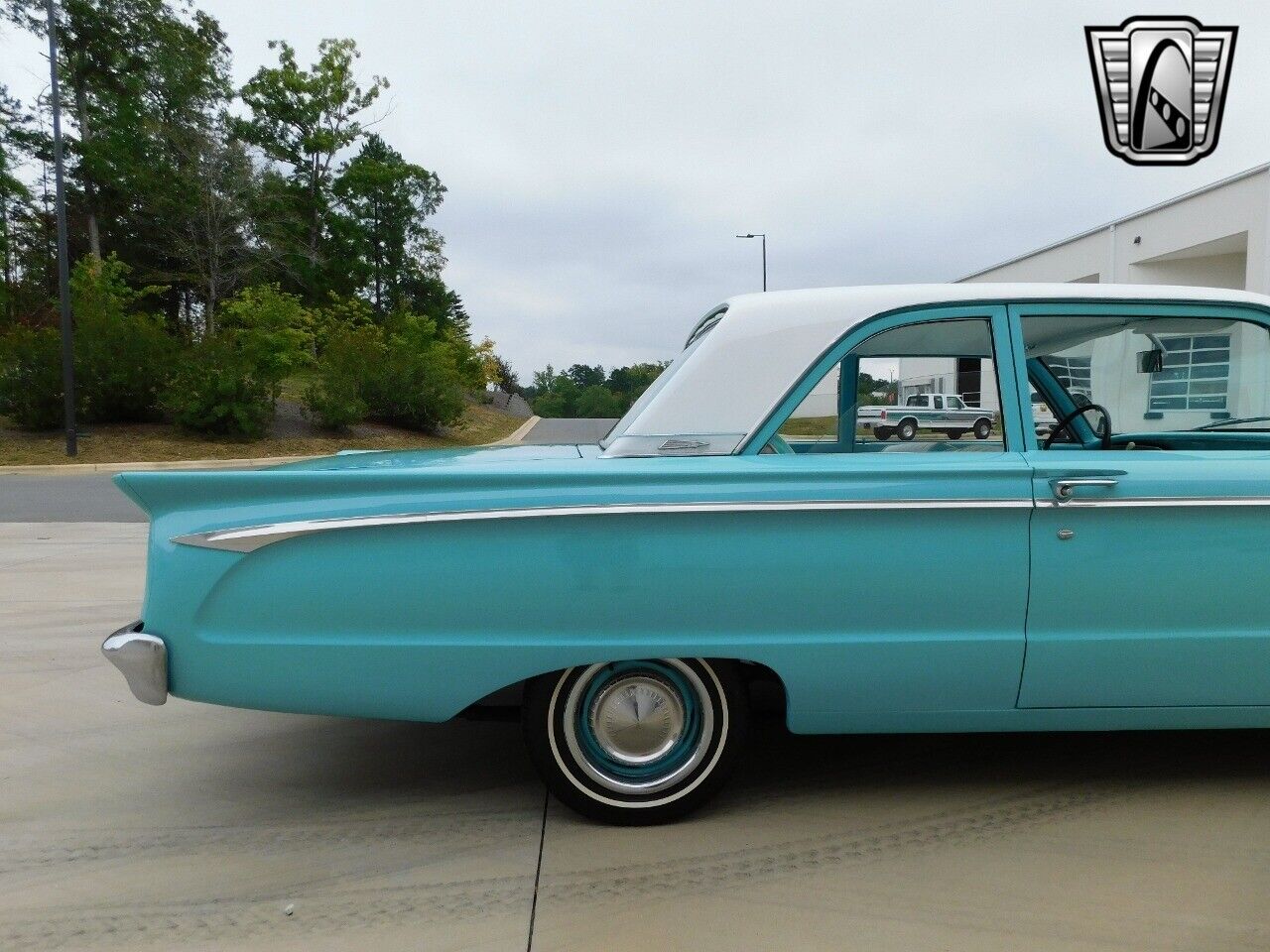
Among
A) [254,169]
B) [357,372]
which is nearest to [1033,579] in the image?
[357,372]

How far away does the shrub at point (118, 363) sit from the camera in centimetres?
2094

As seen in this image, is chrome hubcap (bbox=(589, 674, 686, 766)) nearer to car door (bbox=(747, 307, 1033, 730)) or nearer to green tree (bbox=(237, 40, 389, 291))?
car door (bbox=(747, 307, 1033, 730))

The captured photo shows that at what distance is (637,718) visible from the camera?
9.07 feet

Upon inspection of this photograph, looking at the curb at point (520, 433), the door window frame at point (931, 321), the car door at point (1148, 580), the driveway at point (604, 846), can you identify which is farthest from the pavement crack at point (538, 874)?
the curb at point (520, 433)

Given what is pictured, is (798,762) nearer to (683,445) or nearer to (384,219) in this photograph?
(683,445)

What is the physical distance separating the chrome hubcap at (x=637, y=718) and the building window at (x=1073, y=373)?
5.83 feet

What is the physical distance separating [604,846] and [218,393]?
69.6 ft

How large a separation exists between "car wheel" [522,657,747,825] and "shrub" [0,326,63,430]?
21.6m

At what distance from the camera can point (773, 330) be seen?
290 cm

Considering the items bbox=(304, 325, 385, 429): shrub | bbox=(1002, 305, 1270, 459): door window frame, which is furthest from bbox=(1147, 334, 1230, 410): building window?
bbox=(304, 325, 385, 429): shrub

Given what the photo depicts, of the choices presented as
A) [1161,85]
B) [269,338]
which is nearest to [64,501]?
[269,338]

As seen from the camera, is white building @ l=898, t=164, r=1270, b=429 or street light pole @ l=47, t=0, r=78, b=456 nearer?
white building @ l=898, t=164, r=1270, b=429

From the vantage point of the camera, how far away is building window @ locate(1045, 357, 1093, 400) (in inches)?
131

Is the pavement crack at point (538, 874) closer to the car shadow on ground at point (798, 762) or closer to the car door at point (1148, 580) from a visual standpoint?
the car shadow on ground at point (798, 762)
